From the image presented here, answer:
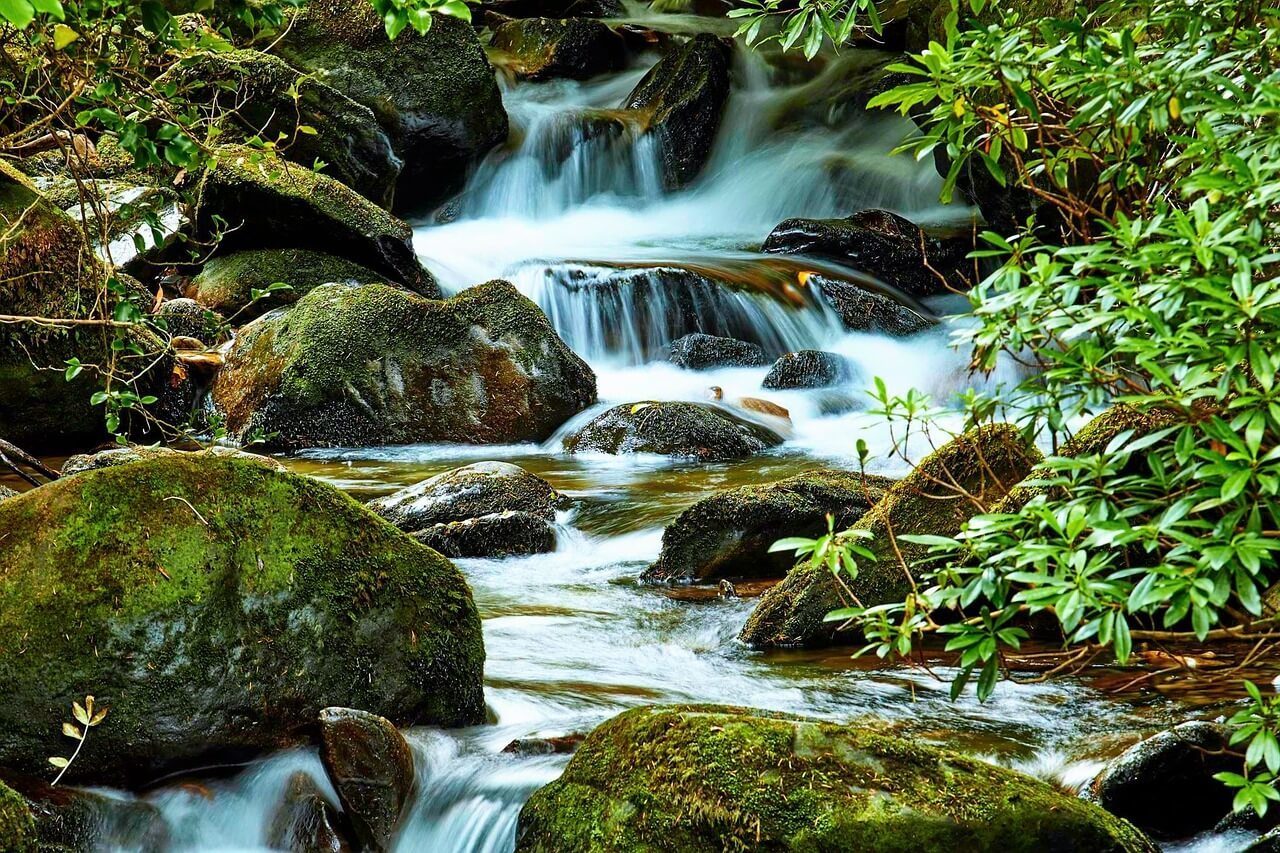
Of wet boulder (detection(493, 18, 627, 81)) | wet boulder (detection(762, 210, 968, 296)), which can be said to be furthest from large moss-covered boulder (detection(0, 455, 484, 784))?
wet boulder (detection(493, 18, 627, 81))

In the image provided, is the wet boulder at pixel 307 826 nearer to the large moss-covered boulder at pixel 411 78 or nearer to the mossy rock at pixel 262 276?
the mossy rock at pixel 262 276

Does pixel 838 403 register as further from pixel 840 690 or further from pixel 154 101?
pixel 154 101

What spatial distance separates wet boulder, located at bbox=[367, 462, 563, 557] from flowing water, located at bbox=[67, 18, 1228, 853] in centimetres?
15

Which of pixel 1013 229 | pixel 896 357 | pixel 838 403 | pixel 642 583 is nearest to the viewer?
pixel 642 583

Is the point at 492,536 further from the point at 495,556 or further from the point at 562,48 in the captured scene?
the point at 562,48

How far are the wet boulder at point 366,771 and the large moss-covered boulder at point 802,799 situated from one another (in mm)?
610

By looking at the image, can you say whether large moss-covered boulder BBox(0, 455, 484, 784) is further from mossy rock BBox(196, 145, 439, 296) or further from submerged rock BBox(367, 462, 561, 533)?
mossy rock BBox(196, 145, 439, 296)

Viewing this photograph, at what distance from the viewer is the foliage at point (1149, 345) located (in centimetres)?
207

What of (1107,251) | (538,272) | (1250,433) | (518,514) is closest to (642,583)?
(518,514)

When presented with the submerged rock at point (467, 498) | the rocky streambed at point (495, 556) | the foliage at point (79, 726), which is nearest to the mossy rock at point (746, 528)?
the rocky streambed at point (495, 556)

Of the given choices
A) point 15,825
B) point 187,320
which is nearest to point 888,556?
point 15,825

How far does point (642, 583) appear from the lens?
21.2 feet

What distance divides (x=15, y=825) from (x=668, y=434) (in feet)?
24.7

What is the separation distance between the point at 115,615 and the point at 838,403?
9.02m
